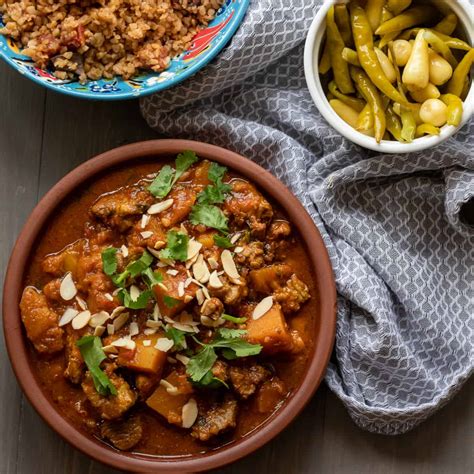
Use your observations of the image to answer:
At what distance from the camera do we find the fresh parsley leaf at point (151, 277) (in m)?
2.64

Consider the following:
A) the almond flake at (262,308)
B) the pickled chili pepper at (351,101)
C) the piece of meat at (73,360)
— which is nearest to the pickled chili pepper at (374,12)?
the pickled chili pepper at (351,101)

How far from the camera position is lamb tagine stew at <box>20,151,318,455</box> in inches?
104

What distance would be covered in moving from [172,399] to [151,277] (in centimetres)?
40

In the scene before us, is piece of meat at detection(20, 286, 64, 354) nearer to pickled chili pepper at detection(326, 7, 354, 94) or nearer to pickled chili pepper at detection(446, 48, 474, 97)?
pickled chili pepper at detection(326, 7, 354, 94)

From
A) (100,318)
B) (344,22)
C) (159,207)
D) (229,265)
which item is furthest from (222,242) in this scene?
(344,22)

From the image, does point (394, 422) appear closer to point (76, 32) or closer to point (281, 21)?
point (281, 21)

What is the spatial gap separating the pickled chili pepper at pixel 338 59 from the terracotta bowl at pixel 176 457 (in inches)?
15.5

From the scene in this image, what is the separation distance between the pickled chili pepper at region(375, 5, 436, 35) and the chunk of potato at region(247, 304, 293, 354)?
3.12 feet

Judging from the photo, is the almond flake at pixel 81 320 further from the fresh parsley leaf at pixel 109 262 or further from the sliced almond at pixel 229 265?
the sliced almond at pixel 229 265

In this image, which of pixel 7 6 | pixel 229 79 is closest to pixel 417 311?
pixel 229 79

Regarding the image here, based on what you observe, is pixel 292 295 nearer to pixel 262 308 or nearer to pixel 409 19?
pixel 262 308

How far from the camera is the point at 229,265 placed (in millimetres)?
2682

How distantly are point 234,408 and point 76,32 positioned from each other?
1.31m

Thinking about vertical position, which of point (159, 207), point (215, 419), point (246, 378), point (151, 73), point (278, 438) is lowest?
point (278, 438)
